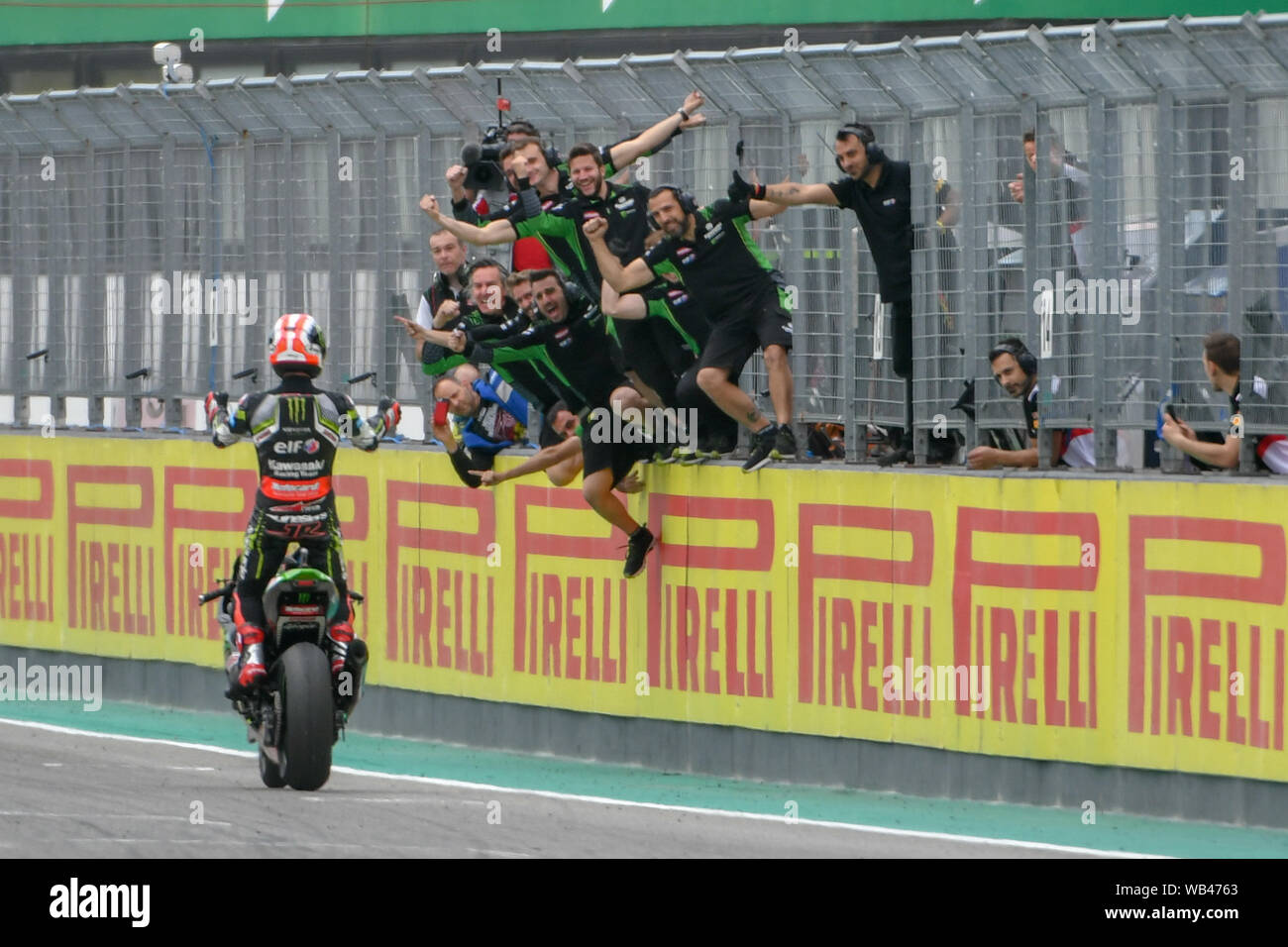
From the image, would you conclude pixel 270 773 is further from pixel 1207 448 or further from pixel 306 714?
pixel 1207 448

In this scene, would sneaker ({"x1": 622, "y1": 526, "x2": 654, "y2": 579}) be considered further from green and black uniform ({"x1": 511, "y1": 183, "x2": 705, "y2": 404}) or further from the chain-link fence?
the chain-link fence

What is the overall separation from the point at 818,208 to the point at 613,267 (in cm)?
108

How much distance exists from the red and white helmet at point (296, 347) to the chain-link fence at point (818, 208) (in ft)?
8.29

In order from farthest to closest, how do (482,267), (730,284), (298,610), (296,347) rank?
(482,267), (730,284), (296,347), (298,610)

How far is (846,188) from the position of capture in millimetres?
12445

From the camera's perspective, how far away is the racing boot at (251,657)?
11.4m

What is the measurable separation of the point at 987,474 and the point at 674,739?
7.95 ft

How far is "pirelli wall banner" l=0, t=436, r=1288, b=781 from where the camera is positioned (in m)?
10.7

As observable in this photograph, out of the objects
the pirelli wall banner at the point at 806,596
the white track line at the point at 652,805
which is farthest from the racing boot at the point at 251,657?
the pirelli wall banner at the point at 806,596

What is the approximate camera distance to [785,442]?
12695 millimetres

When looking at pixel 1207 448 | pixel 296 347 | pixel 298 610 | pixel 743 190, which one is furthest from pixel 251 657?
pixel 1207 448

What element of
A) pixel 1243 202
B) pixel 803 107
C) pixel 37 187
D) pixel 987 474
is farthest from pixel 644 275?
pixel 37 187

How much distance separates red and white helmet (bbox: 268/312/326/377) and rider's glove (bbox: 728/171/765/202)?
2.26m

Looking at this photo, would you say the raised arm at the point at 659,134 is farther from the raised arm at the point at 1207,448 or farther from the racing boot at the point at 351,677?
the racing boot at the point at 351,677
